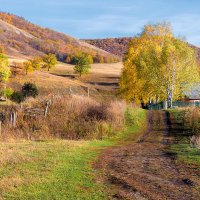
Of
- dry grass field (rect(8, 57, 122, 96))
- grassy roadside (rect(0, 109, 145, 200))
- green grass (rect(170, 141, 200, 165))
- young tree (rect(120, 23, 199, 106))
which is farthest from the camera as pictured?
dry grass field (rect(8, 57, 122, 96))

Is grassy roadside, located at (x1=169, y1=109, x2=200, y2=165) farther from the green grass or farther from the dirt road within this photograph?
the dirt road

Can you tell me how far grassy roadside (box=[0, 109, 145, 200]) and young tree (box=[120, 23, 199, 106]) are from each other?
95.4ft

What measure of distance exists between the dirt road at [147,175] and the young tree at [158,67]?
28.3 m

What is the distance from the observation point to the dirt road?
32.9ft

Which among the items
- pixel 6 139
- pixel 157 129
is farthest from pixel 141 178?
pixel 157 129

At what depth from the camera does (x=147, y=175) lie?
39.8ft

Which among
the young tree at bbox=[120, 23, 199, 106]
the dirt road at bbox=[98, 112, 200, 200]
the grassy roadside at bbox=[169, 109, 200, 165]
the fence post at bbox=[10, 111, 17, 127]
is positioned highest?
the young tree at bbox=[120, 23, 199, 106]

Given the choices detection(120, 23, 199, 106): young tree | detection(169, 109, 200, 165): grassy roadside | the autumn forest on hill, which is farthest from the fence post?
detection(120, 23, 199, 106): young tree

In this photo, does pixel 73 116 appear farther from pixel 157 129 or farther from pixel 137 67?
pixel 137 67

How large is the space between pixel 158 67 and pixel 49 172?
3653 centimetres

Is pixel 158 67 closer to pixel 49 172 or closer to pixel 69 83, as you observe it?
pixel 49 172

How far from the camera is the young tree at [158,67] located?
150ft

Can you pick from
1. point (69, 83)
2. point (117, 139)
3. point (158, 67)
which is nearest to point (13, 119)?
point (117, 139)

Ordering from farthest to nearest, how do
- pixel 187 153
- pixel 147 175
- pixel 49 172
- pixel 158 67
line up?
1. pixel 158 67
2. pixel 187 153
3. pixel 49 172
4. pixel 147 175
